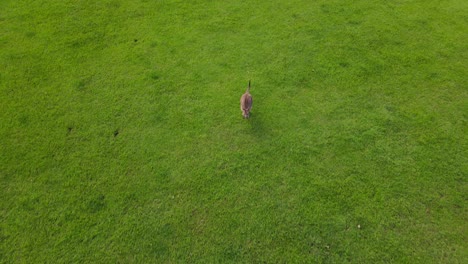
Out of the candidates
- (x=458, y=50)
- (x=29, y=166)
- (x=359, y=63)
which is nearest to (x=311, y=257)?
(x=359, y=63)

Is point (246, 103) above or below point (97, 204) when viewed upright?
above

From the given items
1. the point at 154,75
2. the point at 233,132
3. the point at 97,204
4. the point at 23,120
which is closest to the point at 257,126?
the point at 233,132

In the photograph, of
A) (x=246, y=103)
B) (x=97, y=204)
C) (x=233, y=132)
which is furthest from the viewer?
(x=233, y=132)

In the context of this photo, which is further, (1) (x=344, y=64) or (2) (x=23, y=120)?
(1) (x=344, y=64)

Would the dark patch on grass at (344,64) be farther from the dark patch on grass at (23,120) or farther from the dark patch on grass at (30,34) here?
the dark patch on grass at (30,34)

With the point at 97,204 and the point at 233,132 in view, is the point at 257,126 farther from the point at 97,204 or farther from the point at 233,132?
the point at 97,204

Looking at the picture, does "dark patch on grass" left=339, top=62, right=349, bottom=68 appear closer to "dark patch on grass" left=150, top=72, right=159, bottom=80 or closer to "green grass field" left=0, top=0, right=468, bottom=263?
"green grass field" left=0, top=0, right=468, bottom=263

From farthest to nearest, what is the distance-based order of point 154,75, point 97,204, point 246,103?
point 154,75
point 246,103
point 97,204

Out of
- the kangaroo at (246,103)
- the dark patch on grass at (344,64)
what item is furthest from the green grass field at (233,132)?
the kangaroo at (246,103)
